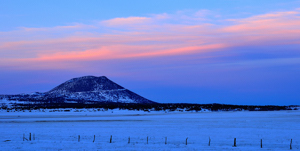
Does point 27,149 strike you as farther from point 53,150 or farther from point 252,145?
point 252,145

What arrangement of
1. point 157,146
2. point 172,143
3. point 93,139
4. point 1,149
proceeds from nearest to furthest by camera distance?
point 1,149 → point 157,146 → point 172,143 → point 93,139

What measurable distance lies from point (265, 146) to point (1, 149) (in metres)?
23.1

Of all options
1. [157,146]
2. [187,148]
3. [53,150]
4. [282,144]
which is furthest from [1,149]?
[282,144]

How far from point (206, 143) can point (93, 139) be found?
11.7 m

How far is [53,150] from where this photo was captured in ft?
113

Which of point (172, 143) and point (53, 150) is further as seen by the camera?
point (172, 143)

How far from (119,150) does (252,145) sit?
1245 centimetres

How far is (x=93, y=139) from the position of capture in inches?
1658

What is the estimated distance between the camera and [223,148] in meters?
35.3

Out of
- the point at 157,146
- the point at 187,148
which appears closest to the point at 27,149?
the point at 157,146

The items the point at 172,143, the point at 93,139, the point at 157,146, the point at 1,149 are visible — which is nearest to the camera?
the point at 1,149

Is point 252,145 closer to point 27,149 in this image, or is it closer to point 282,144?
point 282,144

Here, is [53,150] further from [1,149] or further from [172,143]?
[172,143]

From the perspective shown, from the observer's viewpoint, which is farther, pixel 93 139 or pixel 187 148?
pixel 93 139
